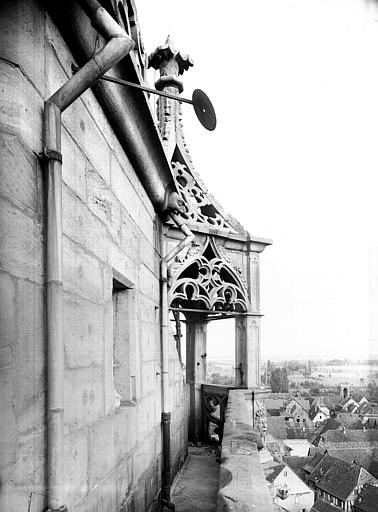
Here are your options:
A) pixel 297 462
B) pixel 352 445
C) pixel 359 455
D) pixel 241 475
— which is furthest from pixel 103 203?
pixel 352 445

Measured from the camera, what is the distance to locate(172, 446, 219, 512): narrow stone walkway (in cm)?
482

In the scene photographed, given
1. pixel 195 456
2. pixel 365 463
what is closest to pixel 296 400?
pixel 365 463

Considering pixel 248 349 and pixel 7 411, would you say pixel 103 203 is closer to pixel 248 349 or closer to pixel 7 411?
pixel 7 411

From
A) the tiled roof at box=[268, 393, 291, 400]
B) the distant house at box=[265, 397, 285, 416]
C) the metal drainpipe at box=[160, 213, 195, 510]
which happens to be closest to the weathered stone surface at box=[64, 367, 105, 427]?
the metal drainpipe at box=[160, 213, 195, 510]

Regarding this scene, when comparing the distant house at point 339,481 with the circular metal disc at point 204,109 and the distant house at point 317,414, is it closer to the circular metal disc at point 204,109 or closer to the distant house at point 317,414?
the distant house at point 317,414

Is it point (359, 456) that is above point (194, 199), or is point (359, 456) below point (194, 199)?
below

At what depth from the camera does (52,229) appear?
1758mm

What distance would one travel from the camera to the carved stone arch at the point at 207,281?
6.14 m

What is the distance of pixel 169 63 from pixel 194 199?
68.9 inches

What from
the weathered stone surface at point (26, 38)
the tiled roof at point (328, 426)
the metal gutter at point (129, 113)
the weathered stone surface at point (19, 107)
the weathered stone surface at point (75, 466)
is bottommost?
the tiled roof at point (328, 426)

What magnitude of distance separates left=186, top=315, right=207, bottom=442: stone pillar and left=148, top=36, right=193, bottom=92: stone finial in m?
3.80

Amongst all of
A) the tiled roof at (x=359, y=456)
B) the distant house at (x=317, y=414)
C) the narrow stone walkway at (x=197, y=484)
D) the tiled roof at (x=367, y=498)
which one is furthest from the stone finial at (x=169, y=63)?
the distant house at (x=317, y=414)

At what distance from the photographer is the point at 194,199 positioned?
21.8ft

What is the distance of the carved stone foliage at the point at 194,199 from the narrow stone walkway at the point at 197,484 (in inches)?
119
